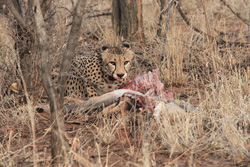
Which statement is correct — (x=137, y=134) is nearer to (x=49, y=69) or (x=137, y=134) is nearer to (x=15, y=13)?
(x=49, y=69)

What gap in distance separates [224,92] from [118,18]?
10.0ft

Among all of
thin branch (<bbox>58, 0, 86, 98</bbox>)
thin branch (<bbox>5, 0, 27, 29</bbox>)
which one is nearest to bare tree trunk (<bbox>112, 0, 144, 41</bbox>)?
thin branch (<bbox>5, 0, 27, 29</bbox>)

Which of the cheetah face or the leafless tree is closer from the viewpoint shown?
the leafless tree

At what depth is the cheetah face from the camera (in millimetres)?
4188

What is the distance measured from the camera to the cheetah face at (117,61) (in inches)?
165

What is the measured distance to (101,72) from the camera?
14.6 feet

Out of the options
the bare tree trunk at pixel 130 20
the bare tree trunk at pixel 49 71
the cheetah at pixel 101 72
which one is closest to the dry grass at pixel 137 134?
the bare tree trunk at pixel 49 71

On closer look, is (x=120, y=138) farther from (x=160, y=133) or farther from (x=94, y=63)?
(x=94, y=63)

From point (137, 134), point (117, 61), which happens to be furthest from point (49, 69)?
point (117, 61)

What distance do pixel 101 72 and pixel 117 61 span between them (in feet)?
1.00

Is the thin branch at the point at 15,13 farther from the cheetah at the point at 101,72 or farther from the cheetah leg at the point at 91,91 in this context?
the cheetah leg at the point at 91,91

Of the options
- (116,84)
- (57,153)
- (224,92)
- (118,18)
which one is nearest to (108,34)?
(118,18)

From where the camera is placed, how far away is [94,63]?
4.49m

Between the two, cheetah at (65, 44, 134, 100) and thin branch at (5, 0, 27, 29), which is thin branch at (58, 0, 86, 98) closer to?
thin branch at (5, 0, 27, 29)
